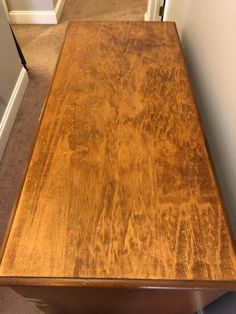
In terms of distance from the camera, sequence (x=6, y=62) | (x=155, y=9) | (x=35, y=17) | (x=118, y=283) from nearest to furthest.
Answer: (x=118, y=283)
(x=6, y=62)
(x=155, y=9)
(x=35, y=17)

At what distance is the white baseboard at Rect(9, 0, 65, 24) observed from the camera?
2707mm

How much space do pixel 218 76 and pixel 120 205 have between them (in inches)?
24.6

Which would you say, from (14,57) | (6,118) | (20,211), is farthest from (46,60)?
(20,211)

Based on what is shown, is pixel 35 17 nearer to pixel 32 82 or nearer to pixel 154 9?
pixel 32 82

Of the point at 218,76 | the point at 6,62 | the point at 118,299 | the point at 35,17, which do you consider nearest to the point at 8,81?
the point at 6,62

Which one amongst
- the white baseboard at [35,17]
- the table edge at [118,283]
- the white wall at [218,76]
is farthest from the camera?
the white baseboard at [35,17]

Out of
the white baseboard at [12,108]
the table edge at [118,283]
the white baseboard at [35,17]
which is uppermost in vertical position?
the white baseboard at [35,17]

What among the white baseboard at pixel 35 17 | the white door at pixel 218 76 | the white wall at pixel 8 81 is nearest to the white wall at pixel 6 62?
the white wall at pixel 8 81

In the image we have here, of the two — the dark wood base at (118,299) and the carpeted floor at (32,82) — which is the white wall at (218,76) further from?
the carpeted floor at (32,82)

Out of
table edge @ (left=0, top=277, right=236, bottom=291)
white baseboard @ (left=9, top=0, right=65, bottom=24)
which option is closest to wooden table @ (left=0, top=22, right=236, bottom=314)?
table edge @ (left=0, top=277, right=236, bottom=291)

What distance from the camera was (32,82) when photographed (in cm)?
214

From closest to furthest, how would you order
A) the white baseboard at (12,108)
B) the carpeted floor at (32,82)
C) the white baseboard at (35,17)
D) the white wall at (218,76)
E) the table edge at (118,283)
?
the table edge at (118,283)
the white wall at (218,76)
the carpeted floor at (32,82)
the white baseboard at (12,108)
the white baseboard at (35,17)

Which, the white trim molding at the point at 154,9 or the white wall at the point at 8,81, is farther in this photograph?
the white trim molding at the point at 154,9

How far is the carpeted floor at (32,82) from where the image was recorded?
1.39 metres
